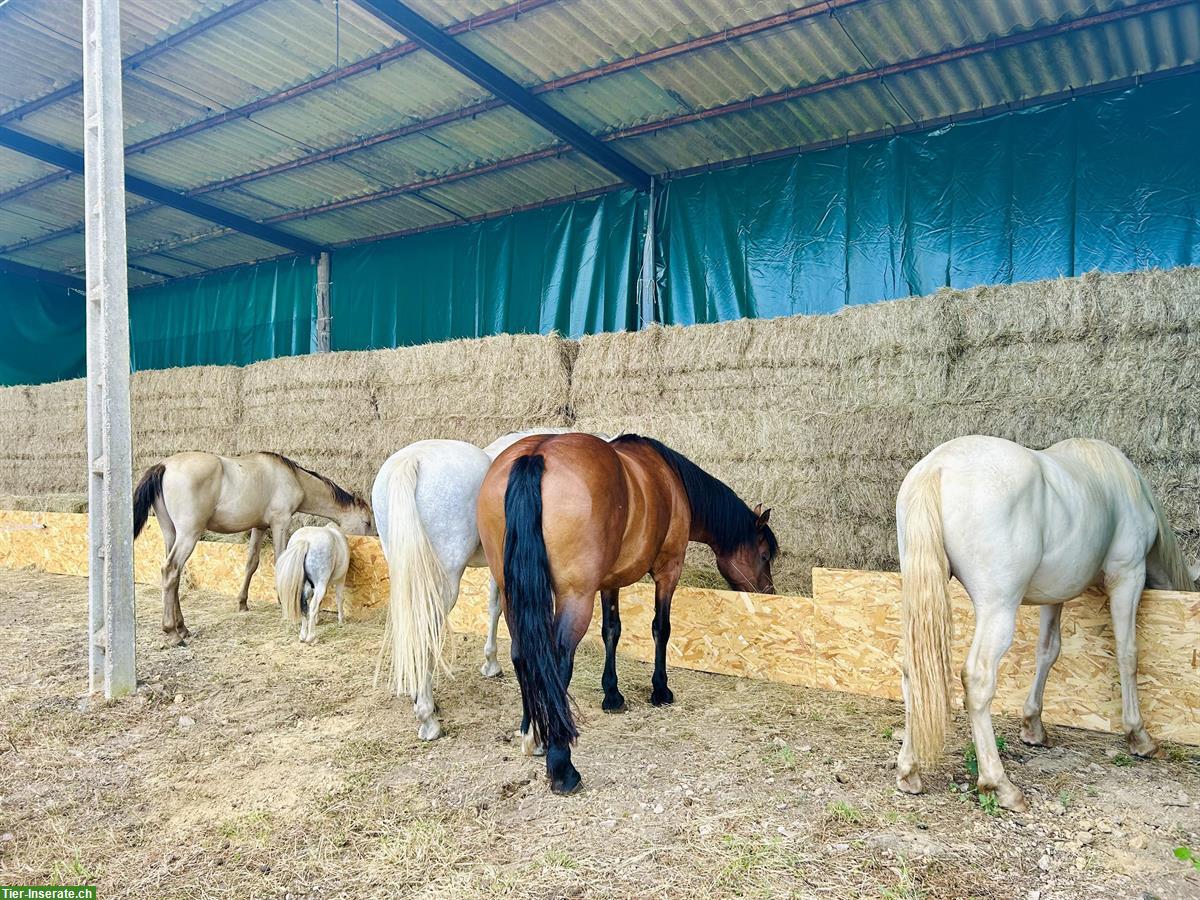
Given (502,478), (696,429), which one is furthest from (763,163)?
(502,478)

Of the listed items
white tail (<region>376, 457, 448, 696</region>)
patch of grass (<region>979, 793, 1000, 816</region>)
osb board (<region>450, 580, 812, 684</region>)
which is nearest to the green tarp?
osb board (<region>450, 580, 812, 684</region>)

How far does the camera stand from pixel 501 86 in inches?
269

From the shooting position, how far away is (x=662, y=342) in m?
6.33

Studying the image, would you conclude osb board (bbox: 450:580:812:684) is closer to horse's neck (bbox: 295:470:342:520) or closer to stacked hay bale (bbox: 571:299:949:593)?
stacked hay bale (bbox: 571:299:949:593)

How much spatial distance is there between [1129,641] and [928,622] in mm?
1111

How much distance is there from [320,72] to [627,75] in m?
2.91

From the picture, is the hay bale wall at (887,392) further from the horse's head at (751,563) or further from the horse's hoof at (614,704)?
the horse's hoof at (614,704)

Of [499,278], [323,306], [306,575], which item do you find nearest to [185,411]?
[323,306]

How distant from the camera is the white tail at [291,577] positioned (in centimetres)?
547

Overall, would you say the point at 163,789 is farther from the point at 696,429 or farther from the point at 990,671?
the point at 696,429

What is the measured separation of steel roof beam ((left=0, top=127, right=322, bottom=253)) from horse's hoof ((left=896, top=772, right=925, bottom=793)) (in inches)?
425

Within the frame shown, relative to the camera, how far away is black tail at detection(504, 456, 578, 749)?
2.94 meters

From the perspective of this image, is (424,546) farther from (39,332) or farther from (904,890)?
(39,332)

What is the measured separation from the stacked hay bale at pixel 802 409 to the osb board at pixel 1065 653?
1365 millimetres
